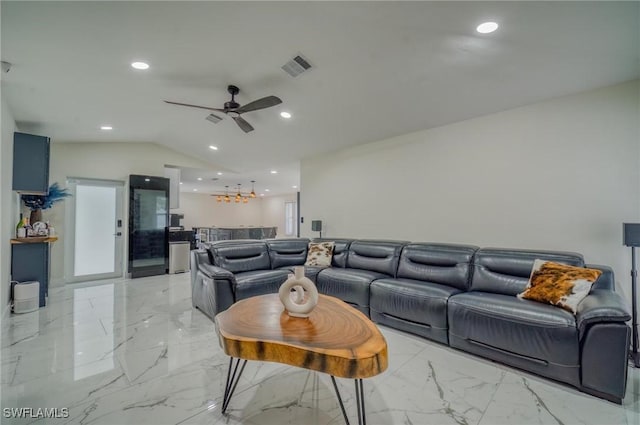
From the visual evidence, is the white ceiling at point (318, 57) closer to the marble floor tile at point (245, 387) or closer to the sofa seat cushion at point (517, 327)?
the sofa seat cushion at point (517, 327)

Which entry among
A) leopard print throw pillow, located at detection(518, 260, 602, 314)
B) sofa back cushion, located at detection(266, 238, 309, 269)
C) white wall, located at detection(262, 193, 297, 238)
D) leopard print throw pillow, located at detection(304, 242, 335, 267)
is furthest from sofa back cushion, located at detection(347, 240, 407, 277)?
white wall, located at detection(262, 193, 297, 238)

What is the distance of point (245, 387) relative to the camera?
6.68 feet

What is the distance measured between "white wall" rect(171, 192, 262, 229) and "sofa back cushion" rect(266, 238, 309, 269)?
8.85 meters

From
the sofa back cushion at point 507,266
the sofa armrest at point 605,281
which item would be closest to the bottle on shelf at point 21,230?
the sofa back cushion at point 507,266

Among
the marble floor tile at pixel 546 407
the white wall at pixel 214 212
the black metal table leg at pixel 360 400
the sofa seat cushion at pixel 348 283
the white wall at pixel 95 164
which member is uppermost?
the white wall at pixel 95 164

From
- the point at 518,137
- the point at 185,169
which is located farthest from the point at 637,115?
the point at 185,169

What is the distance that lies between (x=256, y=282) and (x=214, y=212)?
10.8 m

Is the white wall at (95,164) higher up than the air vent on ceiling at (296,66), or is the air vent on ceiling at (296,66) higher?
the air vent on ceiling at (296,66)

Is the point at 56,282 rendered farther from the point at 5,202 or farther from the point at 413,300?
the point at 413,300

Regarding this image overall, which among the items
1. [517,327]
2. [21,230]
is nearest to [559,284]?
[517,327]

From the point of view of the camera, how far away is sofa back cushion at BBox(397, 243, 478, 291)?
10.2 ft

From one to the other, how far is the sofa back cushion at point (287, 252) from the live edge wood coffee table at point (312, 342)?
7.67ft

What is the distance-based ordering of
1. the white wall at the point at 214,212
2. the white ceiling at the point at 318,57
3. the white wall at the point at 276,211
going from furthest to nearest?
the white wall at the point at 276,211
the white wall at the point at 214,212
the white ceiling at the point at 318,57

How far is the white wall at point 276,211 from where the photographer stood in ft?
43.8
